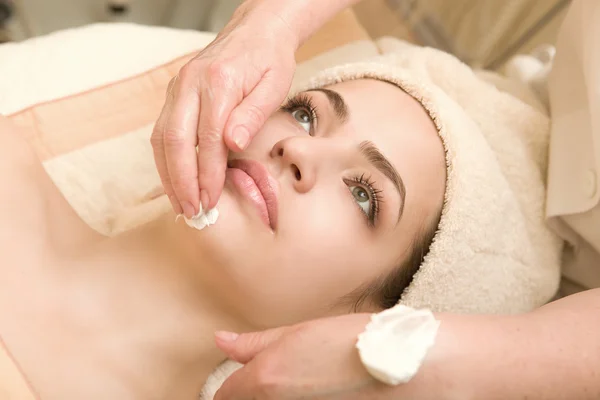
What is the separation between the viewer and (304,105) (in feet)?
3.47

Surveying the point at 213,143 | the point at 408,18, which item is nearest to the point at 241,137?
the point at 213,143

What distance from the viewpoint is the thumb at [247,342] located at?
0.76m

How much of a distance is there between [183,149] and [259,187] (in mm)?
144

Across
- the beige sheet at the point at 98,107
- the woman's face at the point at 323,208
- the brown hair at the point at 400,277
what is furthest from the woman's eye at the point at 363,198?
the beige sheet at the point at 98,107

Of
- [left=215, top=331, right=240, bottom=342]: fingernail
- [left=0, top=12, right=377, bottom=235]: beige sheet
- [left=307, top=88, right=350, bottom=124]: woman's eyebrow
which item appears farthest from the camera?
[left=0, top=12, right=377, bottom=235]: beige sheet

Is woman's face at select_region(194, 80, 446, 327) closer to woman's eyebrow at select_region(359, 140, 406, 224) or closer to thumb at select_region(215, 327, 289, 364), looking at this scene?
woman's eyebrow at select_region(359, 140, 406, 224)

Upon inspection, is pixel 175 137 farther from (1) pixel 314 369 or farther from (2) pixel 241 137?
(1) pixel 314 369

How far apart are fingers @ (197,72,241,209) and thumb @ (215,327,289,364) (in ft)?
0.68

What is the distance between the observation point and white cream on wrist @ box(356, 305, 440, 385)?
67 cm

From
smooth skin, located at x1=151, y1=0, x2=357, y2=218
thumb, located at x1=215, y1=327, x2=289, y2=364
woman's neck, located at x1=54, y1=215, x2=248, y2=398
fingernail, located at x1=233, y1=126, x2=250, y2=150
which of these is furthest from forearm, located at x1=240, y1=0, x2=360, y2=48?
thumb, located at x1=215, y1=327, x2=289, y2=364

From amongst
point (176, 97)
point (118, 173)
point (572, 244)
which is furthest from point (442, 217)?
point (118, 173)

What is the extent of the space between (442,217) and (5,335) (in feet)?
2.48

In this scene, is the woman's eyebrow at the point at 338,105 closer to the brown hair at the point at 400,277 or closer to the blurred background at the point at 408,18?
the brown hair at the point at 400,277

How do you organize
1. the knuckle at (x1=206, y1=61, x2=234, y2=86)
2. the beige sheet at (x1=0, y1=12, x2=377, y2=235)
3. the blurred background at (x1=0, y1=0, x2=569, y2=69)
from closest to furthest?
the knuckle at (x1=206, y1=61, x2=234, y2=86) < the beige sheet at (x1=0, y1=12, x2=377, y2=235) < the blurred background at (x1=0, y1=0, x2=569, y2=69)
